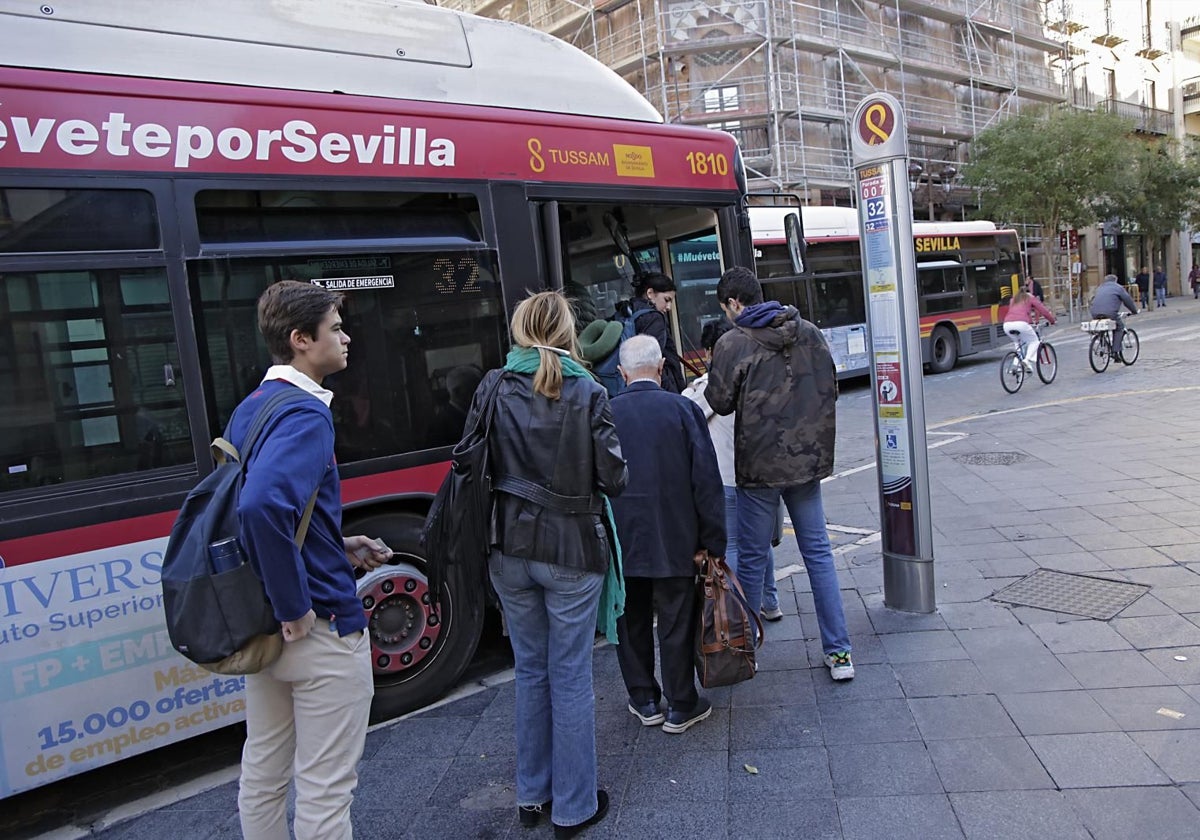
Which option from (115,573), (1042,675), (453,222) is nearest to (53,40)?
(453,222)

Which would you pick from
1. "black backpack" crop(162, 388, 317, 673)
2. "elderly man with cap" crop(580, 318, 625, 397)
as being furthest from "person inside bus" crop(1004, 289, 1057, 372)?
"black backpack" crop(162, 388, 317, 673)

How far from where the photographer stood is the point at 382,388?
12.7 ft

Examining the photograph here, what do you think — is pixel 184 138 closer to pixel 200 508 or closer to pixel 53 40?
pixel 53 40

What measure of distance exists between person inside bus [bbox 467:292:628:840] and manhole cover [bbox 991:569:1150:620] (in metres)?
2.93

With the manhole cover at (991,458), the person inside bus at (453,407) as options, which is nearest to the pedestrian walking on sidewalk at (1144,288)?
Answer: the manhole cover at (991,458)

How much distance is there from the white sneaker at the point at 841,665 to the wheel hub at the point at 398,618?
188cm

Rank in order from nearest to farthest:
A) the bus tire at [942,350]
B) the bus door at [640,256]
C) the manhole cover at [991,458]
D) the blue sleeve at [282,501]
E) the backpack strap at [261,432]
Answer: the blue sleeve at [282,501] → the backpack strap at [261,432] → the bus door at [640,256] → the manhole cover at [991,458] → the bus tire at [942,350]

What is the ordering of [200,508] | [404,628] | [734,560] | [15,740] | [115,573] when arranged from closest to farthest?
[200,508] → [15,740] → [115,573] → [404,628] → [734,560]

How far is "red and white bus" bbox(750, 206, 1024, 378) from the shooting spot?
577 inches

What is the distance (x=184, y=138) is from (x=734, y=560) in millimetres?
3260

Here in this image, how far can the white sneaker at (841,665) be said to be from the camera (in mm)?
3857

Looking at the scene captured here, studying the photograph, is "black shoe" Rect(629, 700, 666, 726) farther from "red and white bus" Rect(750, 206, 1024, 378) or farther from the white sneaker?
"red and white bus" Rect(750, 206, 1024, 378)

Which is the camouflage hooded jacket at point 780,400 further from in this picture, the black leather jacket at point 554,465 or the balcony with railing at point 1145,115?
the balcony with railing at point 1145,115

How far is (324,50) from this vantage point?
402 centimetres
